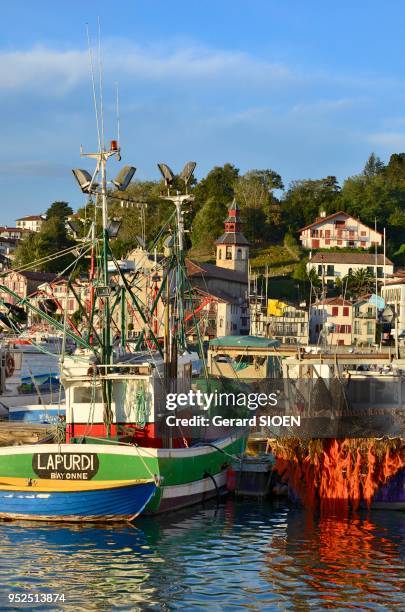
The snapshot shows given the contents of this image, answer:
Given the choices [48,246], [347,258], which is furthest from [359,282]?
[48,246]

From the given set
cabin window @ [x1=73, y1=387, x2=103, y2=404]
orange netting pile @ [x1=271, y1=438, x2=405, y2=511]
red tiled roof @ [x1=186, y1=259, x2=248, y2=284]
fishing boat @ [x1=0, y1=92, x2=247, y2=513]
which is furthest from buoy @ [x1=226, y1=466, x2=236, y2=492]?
red tiled roof @ [x1=186, y1=259, x2=248, y2=284]

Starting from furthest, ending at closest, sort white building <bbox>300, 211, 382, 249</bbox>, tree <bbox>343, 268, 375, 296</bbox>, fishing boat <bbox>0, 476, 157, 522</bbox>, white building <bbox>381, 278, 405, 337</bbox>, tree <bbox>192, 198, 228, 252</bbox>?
tree <bbox>192, 198, 228, 252</bbox> < white building <bbox>300, 211, 382, 249</bbox> < tree <bbox>343, 268, 375, 296</bbox> < white building <bbox>381, 278, 405, 337</bbox> < fishing boat <bbox>0, 476, 157, 522</bbox>

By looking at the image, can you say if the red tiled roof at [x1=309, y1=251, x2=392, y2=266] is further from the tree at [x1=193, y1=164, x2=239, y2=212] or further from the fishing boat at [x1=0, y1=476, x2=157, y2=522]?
the fishing boat at [x1=0, y1=476, x2=157, y2=522]

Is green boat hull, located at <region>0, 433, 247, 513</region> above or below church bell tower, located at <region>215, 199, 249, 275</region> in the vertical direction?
below

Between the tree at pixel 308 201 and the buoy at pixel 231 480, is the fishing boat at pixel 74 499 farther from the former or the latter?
the tree at pixel 308 201

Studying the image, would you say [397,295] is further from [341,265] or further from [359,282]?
[341,265]

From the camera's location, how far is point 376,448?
97.3 feet

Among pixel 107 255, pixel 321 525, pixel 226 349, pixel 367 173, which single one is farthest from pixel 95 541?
pixel 367 173

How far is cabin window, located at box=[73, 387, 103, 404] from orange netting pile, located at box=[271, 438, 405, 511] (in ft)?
18.9

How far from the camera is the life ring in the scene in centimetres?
4362

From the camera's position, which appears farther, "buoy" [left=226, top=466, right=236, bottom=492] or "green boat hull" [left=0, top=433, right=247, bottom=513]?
"buoy" [left=226, top=466, right=236, bottom=492]

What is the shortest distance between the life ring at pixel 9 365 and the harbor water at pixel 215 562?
54.7ft

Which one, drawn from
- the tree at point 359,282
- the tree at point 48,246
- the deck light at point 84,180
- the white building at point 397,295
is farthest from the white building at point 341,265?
the deck light at point 84,180

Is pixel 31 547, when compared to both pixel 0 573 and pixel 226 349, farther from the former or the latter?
pixel 226 349
